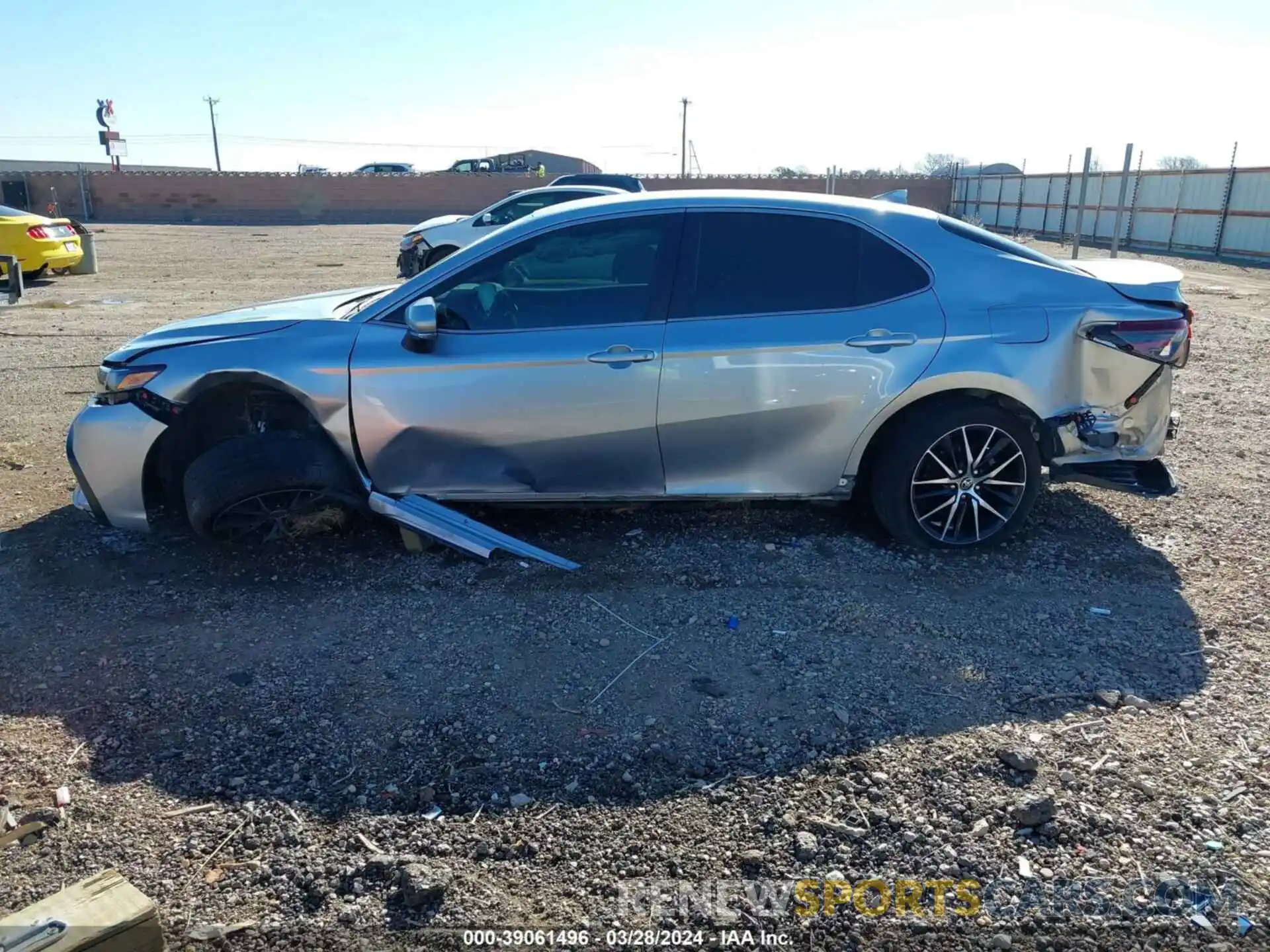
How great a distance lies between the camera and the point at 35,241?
16531 mm

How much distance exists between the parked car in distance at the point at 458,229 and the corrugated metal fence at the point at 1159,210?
1432 cm

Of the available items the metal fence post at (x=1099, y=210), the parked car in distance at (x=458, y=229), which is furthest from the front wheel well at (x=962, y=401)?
the metal fence post at (x=1099, y=210)

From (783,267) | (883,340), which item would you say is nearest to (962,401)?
(883,340)

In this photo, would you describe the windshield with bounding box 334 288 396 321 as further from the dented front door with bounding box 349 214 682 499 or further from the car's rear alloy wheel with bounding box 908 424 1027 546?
the car's rear alloy wheel with bounding box 908 424 1027 546

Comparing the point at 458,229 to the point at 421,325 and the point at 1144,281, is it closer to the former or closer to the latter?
the point at 421,325

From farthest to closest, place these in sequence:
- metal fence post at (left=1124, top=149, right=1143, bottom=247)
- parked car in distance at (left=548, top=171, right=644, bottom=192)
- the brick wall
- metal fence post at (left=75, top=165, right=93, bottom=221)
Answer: the brick wall
metal fence post at (left=75, top=165, right=93, bottom=221)
metal fence post at (left=1124, top=149, right=1143, bottom=247)
parked car in distance at (left=548, top=171, right=644, bottom=192)

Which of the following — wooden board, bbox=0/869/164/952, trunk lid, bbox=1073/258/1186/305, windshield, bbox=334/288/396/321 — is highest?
trunk lid, bbox=1073/258/1186/305

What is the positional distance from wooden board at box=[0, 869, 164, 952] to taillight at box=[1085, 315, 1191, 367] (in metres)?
4.43

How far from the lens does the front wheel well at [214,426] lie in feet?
15.5

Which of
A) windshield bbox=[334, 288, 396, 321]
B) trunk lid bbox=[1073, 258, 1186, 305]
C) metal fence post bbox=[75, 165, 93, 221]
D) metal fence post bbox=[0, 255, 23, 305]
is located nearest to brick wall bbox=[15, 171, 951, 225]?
metal fence post bbox=[75, 165, 93, 221]

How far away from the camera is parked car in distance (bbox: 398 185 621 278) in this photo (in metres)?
16.7

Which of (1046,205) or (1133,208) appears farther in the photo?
(1046,205)

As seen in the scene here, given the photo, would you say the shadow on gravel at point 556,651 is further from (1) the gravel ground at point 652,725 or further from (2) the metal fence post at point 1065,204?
(2) the metal fence post at point 1065,204

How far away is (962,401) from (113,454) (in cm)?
413
